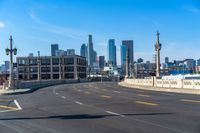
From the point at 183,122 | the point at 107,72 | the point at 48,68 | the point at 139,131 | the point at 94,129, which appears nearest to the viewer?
the point at 139,131

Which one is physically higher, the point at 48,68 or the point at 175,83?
the point at 48,68

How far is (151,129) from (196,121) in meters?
2.27

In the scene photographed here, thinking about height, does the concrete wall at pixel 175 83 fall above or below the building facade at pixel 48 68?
below

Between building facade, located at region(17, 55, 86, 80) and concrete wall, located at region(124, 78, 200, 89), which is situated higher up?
building facade, located at region(17, 55, 86, 80)

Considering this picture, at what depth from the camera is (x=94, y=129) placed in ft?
36.5

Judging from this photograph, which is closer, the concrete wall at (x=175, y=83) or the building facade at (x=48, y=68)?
the concrete wall at (x=175, y=83)

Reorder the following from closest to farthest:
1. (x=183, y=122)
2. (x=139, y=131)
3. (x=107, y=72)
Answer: (x=139, y=131) → (x=183, y=122) → (x=107, y=72)

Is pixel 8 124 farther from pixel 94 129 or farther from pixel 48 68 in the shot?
pixel 48 68

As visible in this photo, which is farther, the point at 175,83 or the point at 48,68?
the point at 48,68

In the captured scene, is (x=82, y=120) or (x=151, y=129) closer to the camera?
(x=151, y=129)

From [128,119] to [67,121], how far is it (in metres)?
2.35

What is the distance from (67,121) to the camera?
525 inches

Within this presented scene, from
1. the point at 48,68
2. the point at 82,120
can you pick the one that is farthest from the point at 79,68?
the point at 82,120

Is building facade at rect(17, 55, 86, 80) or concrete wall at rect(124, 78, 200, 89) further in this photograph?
building facade at rect(17, 55, 86, 80)
